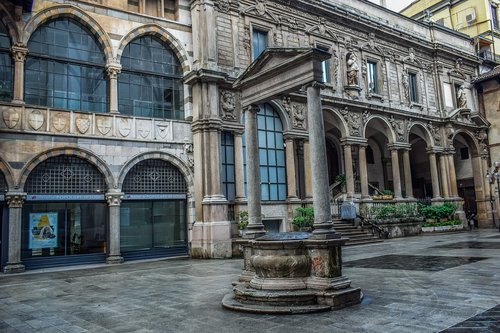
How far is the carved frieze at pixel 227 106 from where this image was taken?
61.4ft

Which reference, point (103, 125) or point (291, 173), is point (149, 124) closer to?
point (103, 125)

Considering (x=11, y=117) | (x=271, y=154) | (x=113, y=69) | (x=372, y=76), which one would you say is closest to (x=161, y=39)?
(x=113, y=69)

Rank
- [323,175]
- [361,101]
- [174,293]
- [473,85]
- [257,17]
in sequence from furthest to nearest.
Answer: [473,85] → [361,101] → [257,17] → [174,293] → [323,175]

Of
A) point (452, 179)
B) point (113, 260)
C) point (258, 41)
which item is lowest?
point (113, 260)

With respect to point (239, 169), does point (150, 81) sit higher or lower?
higher

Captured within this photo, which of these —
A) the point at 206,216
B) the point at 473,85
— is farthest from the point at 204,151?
the point at 473,85

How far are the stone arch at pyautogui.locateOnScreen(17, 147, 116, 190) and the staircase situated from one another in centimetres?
1052

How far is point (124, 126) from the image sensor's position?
17.1m

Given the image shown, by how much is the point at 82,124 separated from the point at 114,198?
3001 millimetres

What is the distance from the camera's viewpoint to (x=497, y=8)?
37.2m

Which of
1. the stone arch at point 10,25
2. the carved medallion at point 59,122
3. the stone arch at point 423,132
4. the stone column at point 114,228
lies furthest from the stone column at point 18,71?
the stone arch at point 423,132

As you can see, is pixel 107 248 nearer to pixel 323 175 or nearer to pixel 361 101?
pixel 323 175

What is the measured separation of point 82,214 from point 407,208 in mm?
17631

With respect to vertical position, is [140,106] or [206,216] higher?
[140,106]
